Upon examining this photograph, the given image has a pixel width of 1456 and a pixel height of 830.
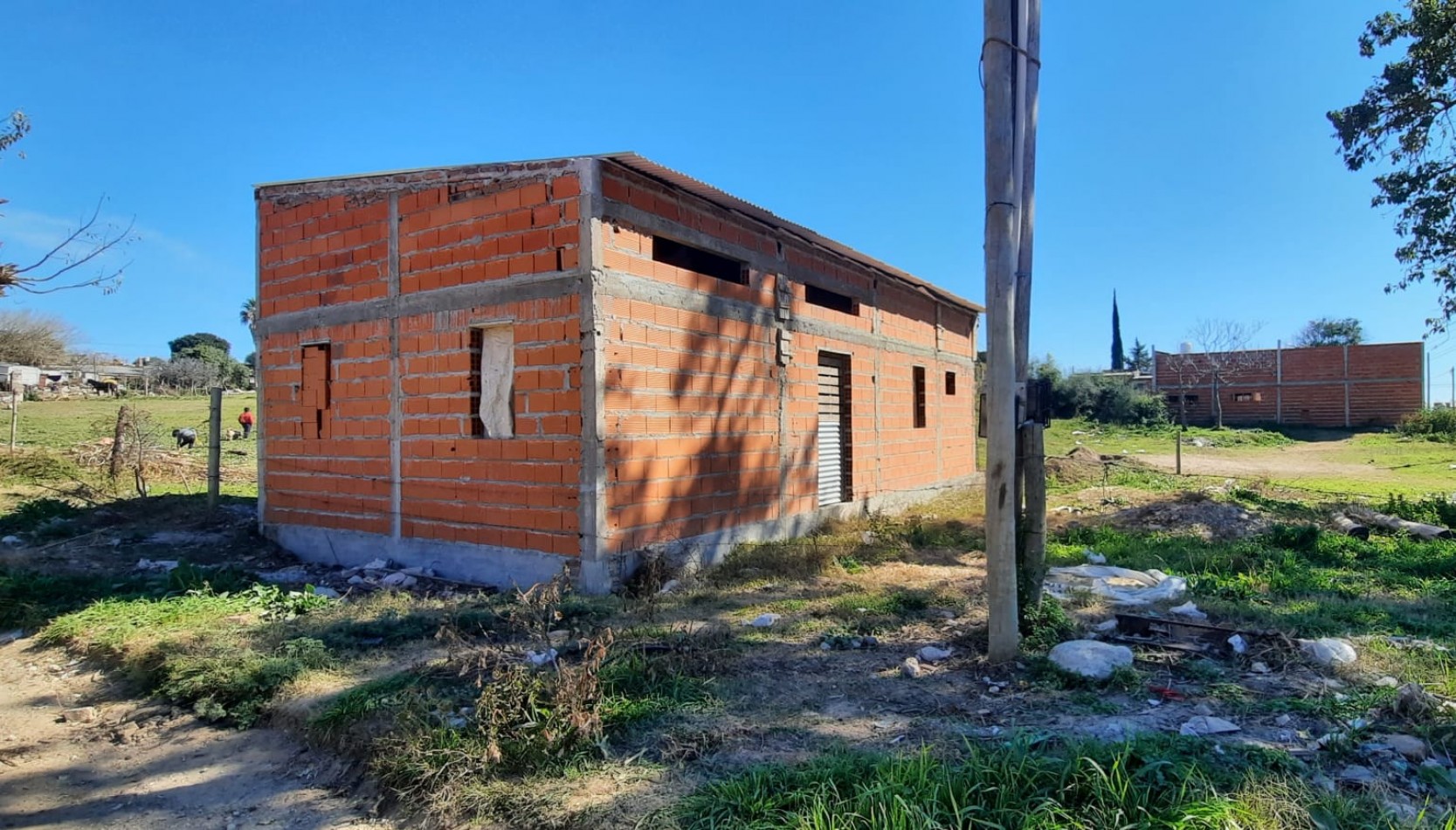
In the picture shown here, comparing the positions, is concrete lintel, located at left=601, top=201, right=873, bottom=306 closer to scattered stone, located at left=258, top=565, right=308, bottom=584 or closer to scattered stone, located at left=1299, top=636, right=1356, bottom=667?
scattered stone, located at left=258, top=565, right=308, bottom=584

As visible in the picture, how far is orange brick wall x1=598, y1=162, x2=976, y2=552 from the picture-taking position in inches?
276

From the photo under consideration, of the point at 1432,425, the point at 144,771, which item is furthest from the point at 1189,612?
the point at 1432,425

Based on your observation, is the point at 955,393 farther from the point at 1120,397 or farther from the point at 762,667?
the point at 1120,397

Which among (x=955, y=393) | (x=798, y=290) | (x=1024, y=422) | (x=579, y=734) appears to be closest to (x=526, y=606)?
(x=579, y=734)

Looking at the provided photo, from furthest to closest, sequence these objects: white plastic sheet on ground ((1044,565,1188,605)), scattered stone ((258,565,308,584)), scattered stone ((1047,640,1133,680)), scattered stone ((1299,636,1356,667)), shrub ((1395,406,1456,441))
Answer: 1. shrub ((1395,406,1456,441))
2. scattered stone ((258,565,308,584))
3. white plastic sheet on ground ((1044,565,1188,605))
4. scattered stone ((1299,636,1356,667))
5. scattered stone ((1047,640,1133,680))

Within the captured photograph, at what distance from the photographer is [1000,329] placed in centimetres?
445

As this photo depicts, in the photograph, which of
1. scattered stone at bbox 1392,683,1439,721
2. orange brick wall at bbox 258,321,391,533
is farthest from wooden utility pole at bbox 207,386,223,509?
scattered stone at bbox 1392,683,1439,721

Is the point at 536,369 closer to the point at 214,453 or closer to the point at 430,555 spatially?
the point at 430,555

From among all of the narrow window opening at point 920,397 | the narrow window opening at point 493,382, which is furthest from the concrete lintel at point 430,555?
the narrow window opening at point 920,397

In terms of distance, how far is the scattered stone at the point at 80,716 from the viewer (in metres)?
4.61

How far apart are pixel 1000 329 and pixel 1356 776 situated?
2626 millimetres

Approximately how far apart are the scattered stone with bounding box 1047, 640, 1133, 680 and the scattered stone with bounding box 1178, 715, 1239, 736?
61 cm

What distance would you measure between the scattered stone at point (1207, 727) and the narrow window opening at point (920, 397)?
10.2 meters

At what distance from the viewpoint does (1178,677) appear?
421 centimetres
